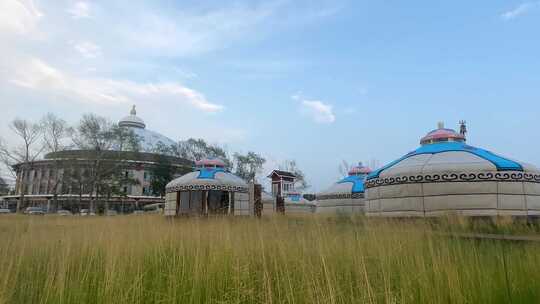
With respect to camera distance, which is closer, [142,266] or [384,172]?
[142,266]

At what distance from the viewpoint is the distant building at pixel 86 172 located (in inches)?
1277

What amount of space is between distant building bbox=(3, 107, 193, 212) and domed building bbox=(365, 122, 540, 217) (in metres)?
28.5

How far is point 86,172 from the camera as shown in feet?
106

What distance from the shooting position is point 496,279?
266 centimetres

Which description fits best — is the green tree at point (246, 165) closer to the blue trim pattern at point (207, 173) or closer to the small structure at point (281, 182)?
the small structure at point (281, 182)

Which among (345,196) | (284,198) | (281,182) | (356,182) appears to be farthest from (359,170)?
(281,182)

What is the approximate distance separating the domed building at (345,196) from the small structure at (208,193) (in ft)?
18.1

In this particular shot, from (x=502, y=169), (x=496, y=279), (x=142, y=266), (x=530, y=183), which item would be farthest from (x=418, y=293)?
(x=530, y=183)

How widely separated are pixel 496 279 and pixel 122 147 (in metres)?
37.4

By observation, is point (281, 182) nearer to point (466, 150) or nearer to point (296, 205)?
point (296, 205)

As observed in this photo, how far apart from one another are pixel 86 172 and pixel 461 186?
31686 mm

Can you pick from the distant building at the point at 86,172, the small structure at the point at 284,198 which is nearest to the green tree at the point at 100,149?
the distant building at the point at 86,172

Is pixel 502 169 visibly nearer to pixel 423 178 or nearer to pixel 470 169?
pixel 470 169

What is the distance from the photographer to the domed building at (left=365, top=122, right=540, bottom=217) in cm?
1000
